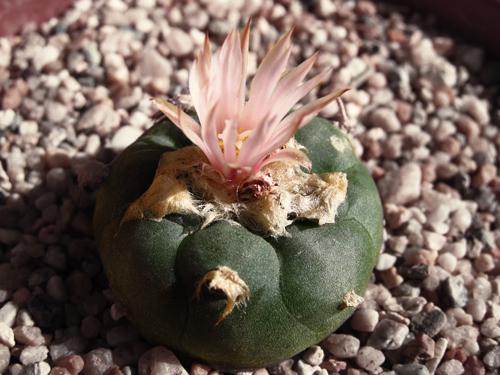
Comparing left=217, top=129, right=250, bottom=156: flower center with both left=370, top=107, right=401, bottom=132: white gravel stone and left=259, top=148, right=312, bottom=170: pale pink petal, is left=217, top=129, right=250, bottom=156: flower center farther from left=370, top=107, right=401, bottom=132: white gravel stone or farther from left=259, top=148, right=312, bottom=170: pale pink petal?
left=370, top=107, right=401, bottom=132: white gravel stone

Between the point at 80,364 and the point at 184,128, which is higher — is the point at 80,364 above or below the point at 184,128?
below

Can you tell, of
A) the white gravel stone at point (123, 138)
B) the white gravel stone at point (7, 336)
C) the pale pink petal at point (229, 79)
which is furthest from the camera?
the white gravel stone at point (123, 138)

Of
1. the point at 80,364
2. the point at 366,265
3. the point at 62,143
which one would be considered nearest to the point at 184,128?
Result: the point at 366,265

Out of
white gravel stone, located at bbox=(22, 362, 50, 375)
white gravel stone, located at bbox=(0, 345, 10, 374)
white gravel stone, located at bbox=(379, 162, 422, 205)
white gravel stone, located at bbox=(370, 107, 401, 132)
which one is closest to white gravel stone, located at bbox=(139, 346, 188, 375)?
white gravel stone, located at bbox=(22, 362, 50, 375)

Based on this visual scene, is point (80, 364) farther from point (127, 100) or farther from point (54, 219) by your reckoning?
point (127, 100)

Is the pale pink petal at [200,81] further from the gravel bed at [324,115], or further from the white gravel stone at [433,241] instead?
the white gravel stone at [433,241]

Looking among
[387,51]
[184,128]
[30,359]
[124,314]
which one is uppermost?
[184,128]

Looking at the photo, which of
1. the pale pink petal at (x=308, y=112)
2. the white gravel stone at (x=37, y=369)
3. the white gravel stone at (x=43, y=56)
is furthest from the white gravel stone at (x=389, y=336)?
the white gravel stone at (x=43, y=56)
